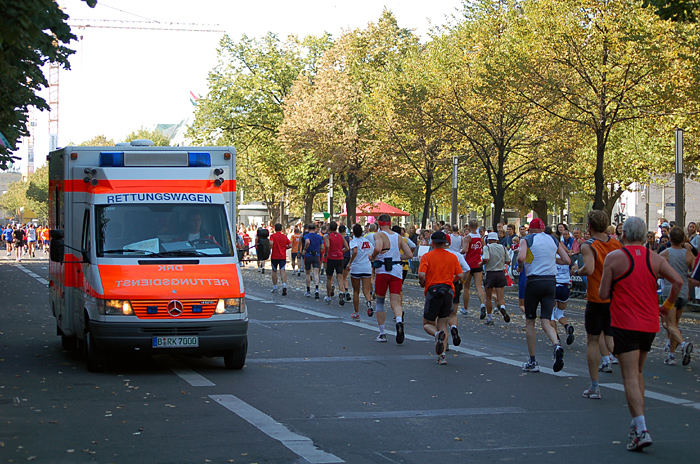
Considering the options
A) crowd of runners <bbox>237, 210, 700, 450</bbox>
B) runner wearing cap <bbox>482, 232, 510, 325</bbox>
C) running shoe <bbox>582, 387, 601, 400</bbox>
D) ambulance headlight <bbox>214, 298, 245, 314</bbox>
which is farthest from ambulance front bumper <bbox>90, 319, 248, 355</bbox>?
runner wearing cap <bbox>482, 232, 510, 325</bbox>

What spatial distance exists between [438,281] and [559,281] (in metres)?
3.29

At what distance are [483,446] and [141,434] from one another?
8.67ft

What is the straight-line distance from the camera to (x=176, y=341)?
11.0 meters

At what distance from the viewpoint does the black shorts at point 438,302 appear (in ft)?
40.4

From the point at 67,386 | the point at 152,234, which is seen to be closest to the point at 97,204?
the point at 152,234

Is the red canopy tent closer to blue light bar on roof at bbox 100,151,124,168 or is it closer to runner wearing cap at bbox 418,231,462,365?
runner wearing cap at bbox 418,231,462,365

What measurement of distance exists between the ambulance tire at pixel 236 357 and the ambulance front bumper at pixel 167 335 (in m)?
0.21

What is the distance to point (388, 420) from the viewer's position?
8547 mm

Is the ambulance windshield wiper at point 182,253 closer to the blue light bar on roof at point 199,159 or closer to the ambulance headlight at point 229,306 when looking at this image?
the ambulance headlight at point 229,306

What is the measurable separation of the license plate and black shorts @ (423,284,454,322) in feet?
9.72

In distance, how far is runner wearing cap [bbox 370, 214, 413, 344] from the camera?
14433 millimetres

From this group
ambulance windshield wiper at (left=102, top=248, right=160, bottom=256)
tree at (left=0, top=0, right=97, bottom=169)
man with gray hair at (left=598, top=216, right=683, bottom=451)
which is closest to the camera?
tree at (left=0, top=0, right=97, bottom=169)

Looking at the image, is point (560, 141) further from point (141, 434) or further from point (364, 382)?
point (141, 434)

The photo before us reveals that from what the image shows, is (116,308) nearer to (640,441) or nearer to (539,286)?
(539,286)
